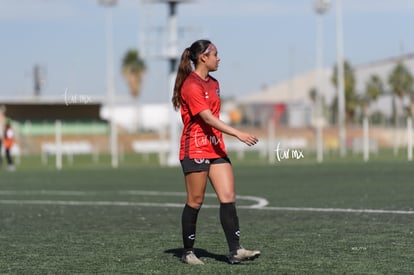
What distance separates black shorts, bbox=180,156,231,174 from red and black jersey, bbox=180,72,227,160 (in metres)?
0.04

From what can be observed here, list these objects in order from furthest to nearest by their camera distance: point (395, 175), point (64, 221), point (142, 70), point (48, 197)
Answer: point (142, 70) < point (395, 175) < point (48, 197) < point (64, 221)

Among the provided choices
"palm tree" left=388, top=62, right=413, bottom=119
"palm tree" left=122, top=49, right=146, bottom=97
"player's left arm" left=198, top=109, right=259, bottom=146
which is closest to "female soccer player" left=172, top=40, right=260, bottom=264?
"player's left arm" left=198, top=109, right=259, bottom=146

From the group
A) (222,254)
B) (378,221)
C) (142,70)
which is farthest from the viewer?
(142,70)

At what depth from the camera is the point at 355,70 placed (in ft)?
333

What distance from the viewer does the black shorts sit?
997cm

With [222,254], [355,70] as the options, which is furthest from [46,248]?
[355,70]

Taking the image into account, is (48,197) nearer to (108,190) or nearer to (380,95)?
(108,190)

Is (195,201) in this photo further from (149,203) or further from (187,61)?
(149,203)

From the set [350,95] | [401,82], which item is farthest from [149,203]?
[350,95]

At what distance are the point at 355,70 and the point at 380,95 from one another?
15.2m

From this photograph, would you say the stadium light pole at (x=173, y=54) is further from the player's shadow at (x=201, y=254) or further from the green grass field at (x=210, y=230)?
the player's shadow at (x=201, y=254)

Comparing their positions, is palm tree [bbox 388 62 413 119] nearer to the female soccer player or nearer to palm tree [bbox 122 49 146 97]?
palm tree [bbox 122 49 146 97]

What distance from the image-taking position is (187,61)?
10070 mm

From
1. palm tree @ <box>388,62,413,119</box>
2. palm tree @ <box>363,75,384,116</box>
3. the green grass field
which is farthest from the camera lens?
palm tree @ <box>363,75,384,116</box>
